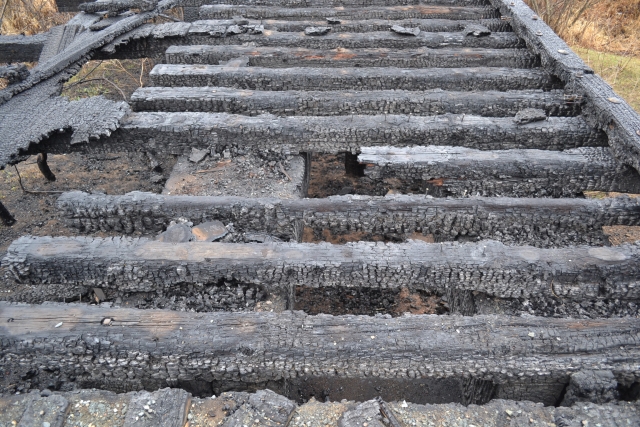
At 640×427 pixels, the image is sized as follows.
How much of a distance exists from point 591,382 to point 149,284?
7.68 ft

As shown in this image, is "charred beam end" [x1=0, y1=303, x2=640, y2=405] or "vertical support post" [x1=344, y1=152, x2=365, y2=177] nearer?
"charred beam end" [x1=0, y1=303, x2=640, y2=405]

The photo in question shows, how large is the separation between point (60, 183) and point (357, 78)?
4.23 metres

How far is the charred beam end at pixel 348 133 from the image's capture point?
371cm

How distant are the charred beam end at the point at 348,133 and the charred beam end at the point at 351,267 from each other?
130 centimetres

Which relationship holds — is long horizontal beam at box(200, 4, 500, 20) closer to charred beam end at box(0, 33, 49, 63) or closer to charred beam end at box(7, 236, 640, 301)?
charred beam end at box(0, 33, 49, 63)

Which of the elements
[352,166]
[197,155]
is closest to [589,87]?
[352,166]

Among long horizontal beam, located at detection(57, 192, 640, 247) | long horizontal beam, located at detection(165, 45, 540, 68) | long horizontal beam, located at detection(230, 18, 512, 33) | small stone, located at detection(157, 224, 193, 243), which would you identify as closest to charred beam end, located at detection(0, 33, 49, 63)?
long horizontal beam, located at detection(165, 45, 540, 68)

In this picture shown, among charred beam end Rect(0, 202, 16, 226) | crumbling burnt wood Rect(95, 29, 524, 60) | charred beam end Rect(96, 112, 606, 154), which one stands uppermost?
crumbling burnt wood Rect(95, 29, 524, 60)

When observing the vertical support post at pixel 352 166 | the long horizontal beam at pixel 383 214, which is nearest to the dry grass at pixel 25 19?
the vertical support post at pixel 352 166

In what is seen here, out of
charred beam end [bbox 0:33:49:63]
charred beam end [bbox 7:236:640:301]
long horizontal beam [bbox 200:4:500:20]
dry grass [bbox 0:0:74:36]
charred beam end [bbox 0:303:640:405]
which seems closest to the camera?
charred beam end [bbox 0:303:640:405]

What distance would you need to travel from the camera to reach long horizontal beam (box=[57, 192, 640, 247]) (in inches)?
118

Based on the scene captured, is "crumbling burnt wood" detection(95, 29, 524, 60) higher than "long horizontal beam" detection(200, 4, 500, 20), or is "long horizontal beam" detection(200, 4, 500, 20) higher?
"long horizontal beam" detection(200, 4, 500, 20)

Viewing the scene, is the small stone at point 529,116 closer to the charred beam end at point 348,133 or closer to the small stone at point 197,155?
the charred beam end at point 348,133

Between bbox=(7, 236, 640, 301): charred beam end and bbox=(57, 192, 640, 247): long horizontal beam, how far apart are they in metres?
0.36
